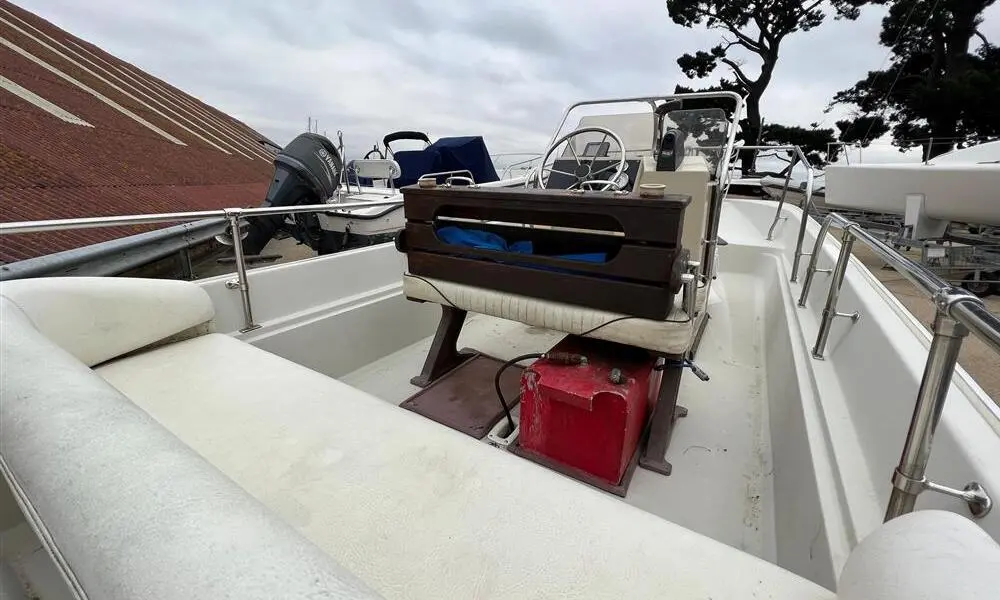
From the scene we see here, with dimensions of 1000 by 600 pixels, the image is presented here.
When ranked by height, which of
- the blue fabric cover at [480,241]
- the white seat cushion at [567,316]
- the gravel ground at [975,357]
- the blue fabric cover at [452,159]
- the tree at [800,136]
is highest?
the tree at [800,136]

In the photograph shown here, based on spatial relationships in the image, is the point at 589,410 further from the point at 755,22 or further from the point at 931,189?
the point at 755,22

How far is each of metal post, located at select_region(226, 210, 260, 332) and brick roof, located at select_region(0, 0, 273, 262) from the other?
177 cm

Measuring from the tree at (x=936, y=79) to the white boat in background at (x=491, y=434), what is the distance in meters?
13.3

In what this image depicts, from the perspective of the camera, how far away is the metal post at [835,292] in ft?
4.46

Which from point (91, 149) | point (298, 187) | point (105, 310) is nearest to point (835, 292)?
point (105, 310)

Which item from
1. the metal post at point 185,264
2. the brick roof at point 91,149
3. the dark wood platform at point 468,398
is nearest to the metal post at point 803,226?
the dark wood platform at point 468,398

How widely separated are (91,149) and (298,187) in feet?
10.6

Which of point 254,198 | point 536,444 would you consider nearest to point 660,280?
point 536,444

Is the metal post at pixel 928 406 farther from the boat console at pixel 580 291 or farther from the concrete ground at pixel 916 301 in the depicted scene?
the boat console at pixel 580 291

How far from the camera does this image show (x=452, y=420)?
1.78m

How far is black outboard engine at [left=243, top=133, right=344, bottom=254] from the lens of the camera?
278 cm

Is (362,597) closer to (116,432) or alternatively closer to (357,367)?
(116,432)

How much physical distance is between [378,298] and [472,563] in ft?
6.08

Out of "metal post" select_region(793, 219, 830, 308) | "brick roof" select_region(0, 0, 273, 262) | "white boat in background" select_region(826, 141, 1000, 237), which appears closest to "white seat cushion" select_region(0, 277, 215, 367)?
"brick roof" select_region(0, 0, 273, 262)
